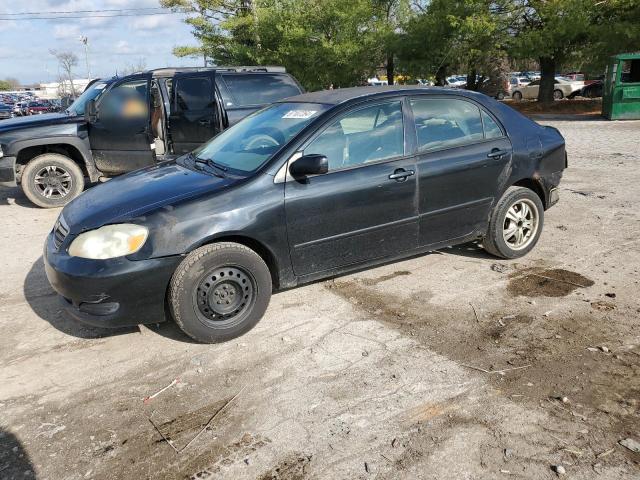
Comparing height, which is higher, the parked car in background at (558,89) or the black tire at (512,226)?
the black tire at (512,226)

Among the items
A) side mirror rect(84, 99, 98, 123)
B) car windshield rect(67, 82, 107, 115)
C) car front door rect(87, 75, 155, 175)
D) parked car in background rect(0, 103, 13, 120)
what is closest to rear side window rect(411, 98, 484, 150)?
car front door rect(87, 75, 155, 175)

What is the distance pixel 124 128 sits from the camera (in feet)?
27.2

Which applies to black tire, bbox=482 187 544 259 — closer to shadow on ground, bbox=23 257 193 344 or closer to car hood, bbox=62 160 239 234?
car hood, bbox=62 160 239 234

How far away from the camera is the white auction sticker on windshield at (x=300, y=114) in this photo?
4.32 meters

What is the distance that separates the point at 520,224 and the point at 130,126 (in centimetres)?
598

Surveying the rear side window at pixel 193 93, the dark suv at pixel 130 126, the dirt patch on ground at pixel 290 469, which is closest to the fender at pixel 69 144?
the dark suv at pixel 130 126

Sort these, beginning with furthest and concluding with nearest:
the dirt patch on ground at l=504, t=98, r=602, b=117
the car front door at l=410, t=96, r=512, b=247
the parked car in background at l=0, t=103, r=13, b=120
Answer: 1. the parked car in background at l=0, t=103, r=13, b=120
2. the dirt patch on ground at l=504, t=98, r=602, b=117
3. the car front door at l=410, t=96, r=512, b=247

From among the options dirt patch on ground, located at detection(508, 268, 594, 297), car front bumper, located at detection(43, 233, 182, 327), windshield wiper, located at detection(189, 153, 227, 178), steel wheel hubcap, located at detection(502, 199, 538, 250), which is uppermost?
windshield wiper, located at detection(189, 153, 227, 178)

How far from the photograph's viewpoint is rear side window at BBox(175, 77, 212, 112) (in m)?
7.66

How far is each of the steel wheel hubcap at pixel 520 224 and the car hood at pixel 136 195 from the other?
2718 millimetres

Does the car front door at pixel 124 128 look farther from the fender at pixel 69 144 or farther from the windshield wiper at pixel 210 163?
the windshield wiper at pixel 210 163

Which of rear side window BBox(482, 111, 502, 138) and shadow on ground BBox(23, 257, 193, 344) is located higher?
rear side window BBox(482, 111, 502, 138)

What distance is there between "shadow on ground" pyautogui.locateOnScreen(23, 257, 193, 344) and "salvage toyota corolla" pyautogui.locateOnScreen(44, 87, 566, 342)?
45 centimetres

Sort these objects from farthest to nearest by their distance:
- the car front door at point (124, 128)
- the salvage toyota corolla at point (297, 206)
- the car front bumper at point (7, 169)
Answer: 1. the car front door at point (124, 128)
2. the car front bumper at point (7, 169)
3. the salvage toyota corolla at point (297, 206)
